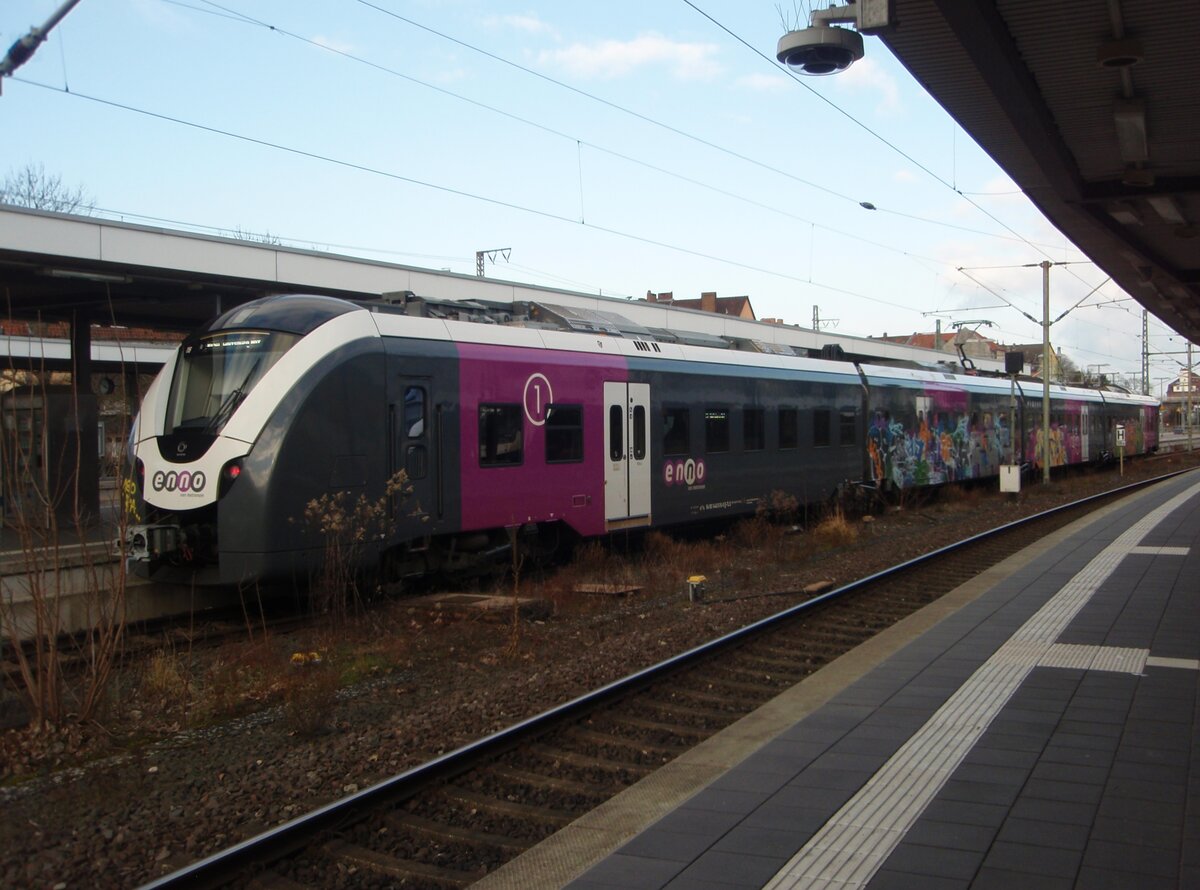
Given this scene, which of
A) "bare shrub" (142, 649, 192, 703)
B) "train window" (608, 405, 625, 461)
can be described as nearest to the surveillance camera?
"train window" (608, 405, 625, 461)

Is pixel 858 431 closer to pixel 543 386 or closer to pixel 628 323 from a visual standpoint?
pixel 628 323

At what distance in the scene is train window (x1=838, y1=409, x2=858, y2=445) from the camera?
19719mm

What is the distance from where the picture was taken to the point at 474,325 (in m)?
11.8

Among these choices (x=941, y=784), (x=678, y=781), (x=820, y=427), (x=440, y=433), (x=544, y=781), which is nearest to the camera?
(x=941, y=784)

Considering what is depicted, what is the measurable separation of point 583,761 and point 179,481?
5.68 metres

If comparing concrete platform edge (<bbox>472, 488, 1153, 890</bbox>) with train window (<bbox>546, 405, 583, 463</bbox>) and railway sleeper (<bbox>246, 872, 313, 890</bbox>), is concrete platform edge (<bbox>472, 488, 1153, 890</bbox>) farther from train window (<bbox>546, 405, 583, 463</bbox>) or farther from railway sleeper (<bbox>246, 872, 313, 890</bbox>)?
train window (<bbox>546, 405, 583, 463</bbox>)

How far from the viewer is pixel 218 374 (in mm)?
10227

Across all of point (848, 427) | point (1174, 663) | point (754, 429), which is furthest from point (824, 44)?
point (848, 427)

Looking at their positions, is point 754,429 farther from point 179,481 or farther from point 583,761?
point 583,761

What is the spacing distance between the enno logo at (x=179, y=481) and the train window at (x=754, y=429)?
29.9 ft

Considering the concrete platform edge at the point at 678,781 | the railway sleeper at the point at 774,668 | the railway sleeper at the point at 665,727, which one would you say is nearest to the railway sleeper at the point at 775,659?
the railway sleeper at the point at 774,668

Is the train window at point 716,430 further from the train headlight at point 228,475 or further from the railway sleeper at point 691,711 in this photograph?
the railway sleeper at point 691,711

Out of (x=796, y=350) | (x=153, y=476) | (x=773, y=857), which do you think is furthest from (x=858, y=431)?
(x=773, y=857)

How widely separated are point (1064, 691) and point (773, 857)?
3.53 meters
